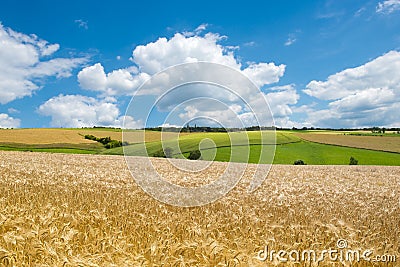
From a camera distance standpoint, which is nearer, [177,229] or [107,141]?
[177,229]

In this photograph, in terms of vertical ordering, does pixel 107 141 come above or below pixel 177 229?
above

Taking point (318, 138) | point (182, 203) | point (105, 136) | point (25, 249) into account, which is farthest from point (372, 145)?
point (25, 249)
